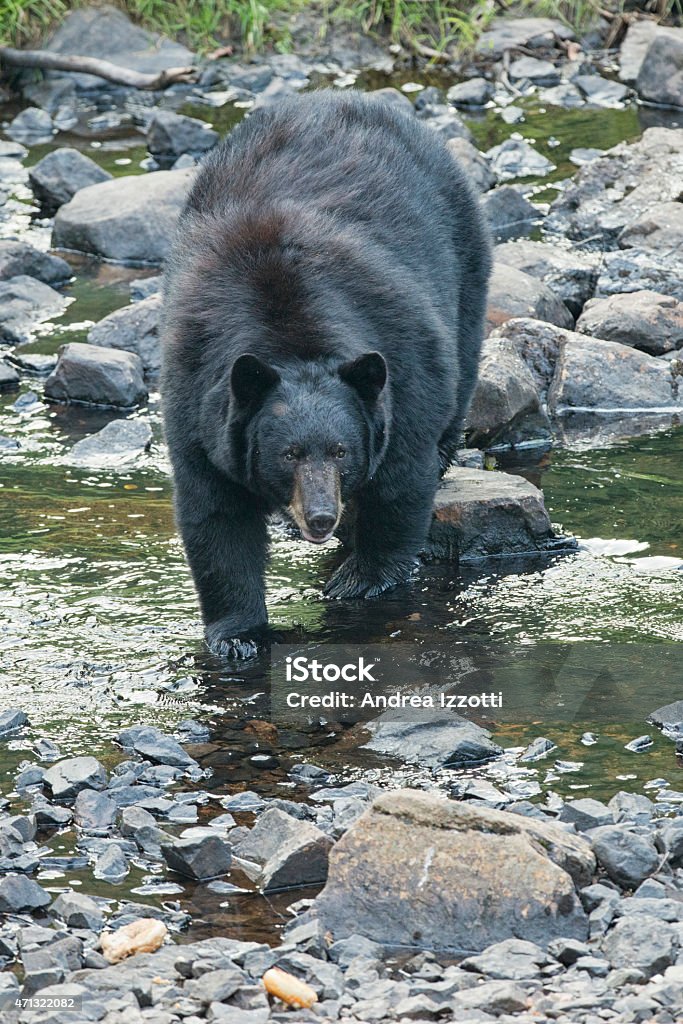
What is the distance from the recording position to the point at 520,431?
28.7 ft

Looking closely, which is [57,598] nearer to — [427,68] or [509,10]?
[427,68]

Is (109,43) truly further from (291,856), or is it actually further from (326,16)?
(291,856)

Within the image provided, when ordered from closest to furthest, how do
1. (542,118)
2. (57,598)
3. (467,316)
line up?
(57,598), (467,316), (542,118)

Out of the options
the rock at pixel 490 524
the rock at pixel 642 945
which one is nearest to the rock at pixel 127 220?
the rock at pixel 490 524

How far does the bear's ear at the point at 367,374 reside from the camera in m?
5.61

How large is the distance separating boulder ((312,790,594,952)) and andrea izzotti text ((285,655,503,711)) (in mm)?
1388

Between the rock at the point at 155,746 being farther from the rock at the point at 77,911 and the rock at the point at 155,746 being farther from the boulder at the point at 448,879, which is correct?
the boulder at the point at 448,879

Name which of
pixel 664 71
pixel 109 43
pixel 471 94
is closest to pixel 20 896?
pixel 664 71

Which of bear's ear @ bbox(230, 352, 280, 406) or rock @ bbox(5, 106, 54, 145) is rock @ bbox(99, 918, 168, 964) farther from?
rock @ bbox(5, 106, 54, 145)

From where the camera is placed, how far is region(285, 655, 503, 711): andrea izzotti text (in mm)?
5910

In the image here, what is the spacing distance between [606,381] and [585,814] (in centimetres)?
487

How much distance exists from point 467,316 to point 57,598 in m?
2.56

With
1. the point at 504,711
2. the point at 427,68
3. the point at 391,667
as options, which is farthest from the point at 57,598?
the point at 427,68

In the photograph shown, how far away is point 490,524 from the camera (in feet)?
23.8
